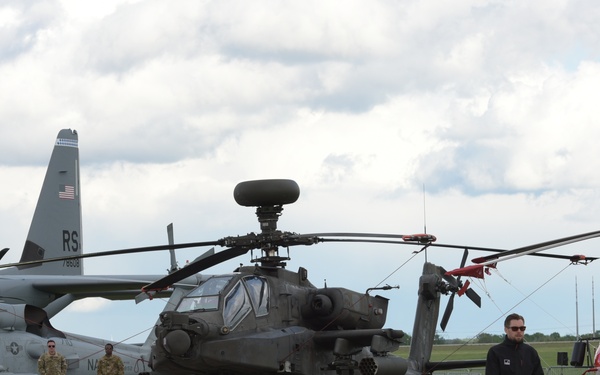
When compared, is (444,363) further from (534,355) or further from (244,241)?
(534,355)

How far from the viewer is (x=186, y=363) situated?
13.5m

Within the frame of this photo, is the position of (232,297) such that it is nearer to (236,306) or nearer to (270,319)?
(236,306)

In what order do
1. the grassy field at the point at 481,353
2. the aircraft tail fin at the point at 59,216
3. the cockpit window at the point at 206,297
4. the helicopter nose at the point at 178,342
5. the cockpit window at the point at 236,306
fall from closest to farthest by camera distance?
the helicopter nose at the point at 178,342 → the cockpit window at the point at 236,306 → the cockpit window at the point at 206,297 → the aircraft tail fin at the point at 59,216 → the grassy field at the point at 481,353

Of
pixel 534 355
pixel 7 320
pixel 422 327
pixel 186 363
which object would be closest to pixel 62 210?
pixel 7 320

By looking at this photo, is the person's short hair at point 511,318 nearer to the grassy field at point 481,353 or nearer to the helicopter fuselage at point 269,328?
the helicopter fuselage at point 269,328

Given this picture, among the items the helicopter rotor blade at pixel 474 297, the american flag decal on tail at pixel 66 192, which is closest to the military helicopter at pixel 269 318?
the helicopter rotor blade at pixel 474 297

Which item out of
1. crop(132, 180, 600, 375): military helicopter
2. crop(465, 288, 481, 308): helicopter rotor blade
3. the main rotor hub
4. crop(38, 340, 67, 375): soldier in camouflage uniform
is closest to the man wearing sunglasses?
crop(132, 180, 600, 375): military helicopter

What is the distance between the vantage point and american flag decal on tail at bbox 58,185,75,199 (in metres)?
33.6

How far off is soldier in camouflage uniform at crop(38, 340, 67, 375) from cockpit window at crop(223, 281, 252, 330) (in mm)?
6493

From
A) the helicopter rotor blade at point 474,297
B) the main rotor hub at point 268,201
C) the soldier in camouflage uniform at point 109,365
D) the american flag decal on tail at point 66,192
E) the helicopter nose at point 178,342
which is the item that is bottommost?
the soldier in camouflage uniform at point 109,365

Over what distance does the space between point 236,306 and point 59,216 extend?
20153 mm

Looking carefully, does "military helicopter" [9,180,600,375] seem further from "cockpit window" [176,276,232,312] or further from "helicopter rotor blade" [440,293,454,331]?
"helicopter rotor blade" [440,293,454,331]

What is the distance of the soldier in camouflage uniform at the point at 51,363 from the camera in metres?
19.3

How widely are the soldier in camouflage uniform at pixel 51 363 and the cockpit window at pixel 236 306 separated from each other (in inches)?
256
